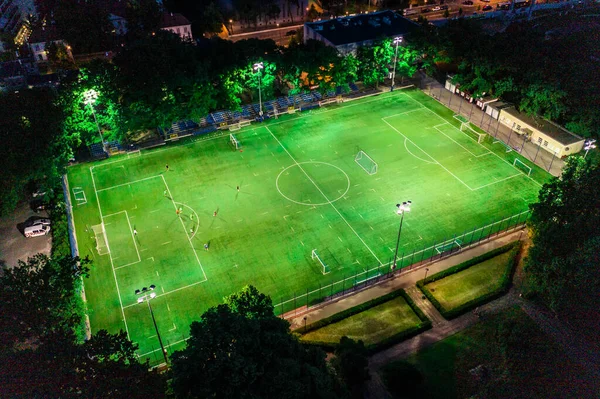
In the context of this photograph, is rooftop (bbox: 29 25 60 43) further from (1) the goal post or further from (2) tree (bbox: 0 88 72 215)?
(1) the goal post

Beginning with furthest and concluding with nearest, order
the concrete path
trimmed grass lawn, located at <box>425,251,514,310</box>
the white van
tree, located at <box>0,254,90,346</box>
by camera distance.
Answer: the white van
trimmed grass lawn, located at <box>425,251,514,310</box>
the concrete path
tree, located at <box>0,254,90,346</box>

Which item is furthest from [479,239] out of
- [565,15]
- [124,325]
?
[565,15]

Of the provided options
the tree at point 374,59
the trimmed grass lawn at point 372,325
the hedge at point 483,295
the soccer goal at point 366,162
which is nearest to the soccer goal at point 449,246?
the hedge at point 483,295

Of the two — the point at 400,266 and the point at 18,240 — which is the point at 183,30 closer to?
the point at 18,240

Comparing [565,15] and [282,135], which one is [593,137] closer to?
[282,135]

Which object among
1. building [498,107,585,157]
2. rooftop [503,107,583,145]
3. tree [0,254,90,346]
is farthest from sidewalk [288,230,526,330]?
rooftop [503,107,583,145]

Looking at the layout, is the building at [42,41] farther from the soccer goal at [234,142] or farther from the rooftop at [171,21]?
the soccer goal at [234,142]

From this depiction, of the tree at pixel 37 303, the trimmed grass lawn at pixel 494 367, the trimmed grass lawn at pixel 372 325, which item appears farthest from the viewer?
the trimmed grass lawn at pixel 372 325
